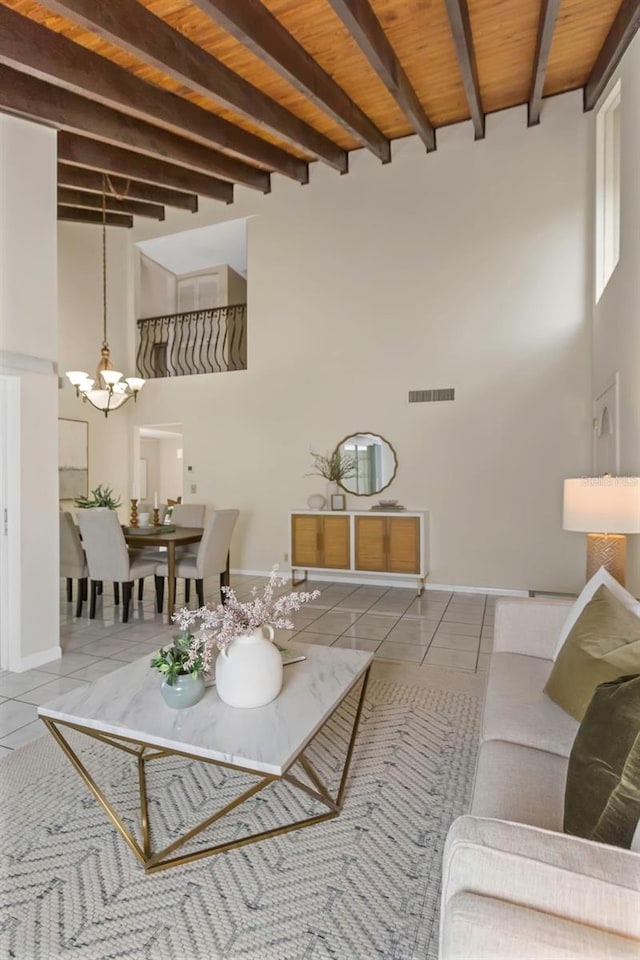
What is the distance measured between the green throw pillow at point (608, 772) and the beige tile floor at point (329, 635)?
213 cm

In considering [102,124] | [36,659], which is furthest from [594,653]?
[102,124]

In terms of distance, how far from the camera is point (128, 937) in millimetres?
1352

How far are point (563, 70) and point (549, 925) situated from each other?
20.1ft

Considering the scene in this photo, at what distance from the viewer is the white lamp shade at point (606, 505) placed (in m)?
2.64

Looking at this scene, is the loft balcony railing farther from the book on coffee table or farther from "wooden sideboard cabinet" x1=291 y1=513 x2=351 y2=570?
the book on coffee table

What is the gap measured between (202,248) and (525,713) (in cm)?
769

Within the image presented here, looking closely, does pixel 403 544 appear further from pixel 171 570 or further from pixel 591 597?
pixel 591 597

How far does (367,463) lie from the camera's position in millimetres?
5914

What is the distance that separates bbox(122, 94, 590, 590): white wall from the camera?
16.7 feet

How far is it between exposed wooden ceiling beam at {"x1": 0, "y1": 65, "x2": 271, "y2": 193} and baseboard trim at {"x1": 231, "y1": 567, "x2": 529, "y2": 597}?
4.66m

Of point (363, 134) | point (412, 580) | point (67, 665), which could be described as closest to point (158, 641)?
point (67, 665)

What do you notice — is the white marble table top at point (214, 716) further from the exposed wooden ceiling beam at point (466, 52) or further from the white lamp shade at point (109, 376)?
the exposed wooden ceiling beam at point (466, 52)

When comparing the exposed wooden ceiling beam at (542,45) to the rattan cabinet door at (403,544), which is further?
the rattan cabinet door at (403,544)

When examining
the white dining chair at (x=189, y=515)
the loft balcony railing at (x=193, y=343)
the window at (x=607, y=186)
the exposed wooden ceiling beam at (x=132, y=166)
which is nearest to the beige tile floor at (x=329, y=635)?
the white dining chair at (x=189, y=515)
